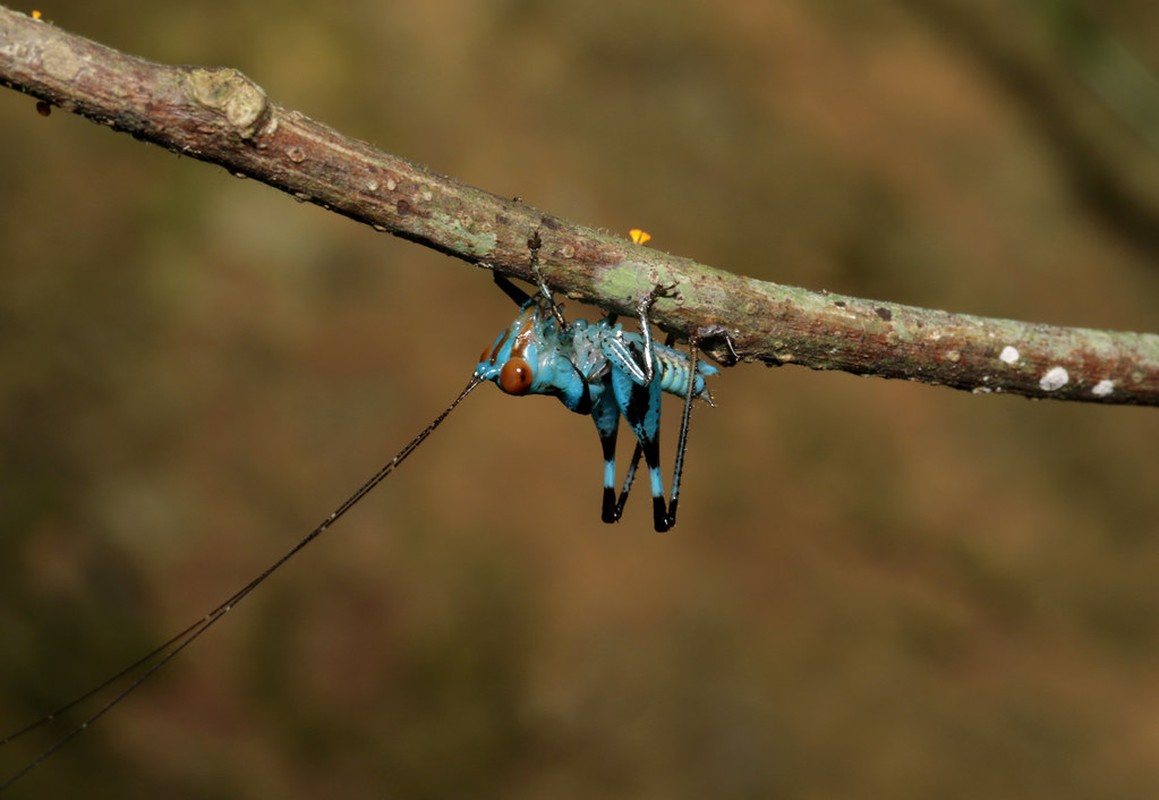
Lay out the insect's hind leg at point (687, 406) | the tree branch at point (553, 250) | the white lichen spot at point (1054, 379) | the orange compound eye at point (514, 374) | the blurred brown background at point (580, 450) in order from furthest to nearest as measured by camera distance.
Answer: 1. the blurred brown background at point (580, 450)
2. the orange compound eye at point (514, 374)
3. the white lichen spot at point (1054, 379)
4. the insect's hind leg at point (687, 406)
5. the tree branch at point (553, 250)

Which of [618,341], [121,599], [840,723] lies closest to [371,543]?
[121,599]

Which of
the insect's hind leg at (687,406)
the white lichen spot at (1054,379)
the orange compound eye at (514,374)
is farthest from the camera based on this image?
the orange compound eye at (514,374)

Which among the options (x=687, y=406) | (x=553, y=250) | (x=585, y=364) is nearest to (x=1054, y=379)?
(x=687, y=406)

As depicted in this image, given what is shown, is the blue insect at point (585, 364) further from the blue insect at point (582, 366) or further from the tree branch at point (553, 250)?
the tree branch at point (553, 250)

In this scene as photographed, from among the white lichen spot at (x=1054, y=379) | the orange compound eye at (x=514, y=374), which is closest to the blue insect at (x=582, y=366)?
the orange compound eye at (x=514, y=374)

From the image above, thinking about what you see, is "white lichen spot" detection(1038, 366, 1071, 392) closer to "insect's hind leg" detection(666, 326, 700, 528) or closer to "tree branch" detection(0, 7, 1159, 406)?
"tree branch" detection(0, 7, 1159, 406)

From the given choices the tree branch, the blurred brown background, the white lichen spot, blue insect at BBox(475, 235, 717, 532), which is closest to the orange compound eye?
blue insect at BBox(475, 235, 717, 532)
